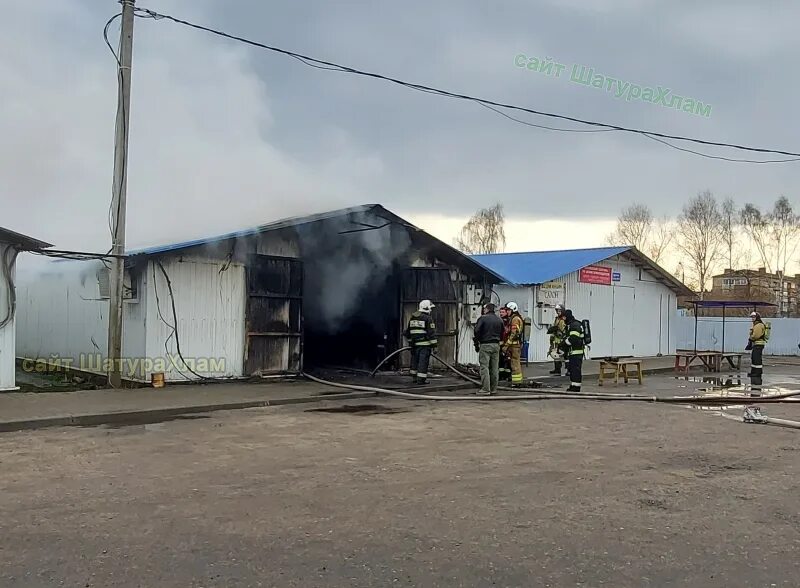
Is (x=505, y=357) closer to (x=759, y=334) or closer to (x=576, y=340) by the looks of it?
(x=576, y=340)

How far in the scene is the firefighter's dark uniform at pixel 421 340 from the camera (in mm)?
14812

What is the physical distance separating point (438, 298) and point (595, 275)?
869 cm

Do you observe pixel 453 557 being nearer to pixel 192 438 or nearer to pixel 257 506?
pixel 257 506

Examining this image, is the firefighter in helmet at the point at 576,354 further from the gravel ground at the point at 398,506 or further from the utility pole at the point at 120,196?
the utility pole at the point at 120,196

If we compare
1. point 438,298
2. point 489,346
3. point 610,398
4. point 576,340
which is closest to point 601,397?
point 610,398

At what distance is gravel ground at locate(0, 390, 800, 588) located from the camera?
4410 mm

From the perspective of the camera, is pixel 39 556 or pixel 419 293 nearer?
pixel 39 556

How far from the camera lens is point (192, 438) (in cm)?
891

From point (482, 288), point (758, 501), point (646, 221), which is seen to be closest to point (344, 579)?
point (758, 501)

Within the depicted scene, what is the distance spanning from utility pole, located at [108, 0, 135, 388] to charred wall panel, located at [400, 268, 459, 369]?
673cm

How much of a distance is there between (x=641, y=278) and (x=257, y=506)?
2293cm

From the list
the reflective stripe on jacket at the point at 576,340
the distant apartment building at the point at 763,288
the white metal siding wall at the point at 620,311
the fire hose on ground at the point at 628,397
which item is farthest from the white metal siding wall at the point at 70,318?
the distant apartment building at the point at 763,288

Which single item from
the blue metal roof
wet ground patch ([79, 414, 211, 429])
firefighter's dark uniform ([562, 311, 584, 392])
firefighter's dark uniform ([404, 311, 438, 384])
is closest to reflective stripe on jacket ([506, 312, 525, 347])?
firefighter's dark uniform ([562, 311, 584, 392])

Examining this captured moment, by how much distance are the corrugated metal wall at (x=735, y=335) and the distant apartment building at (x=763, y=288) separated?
1095 centimetres
